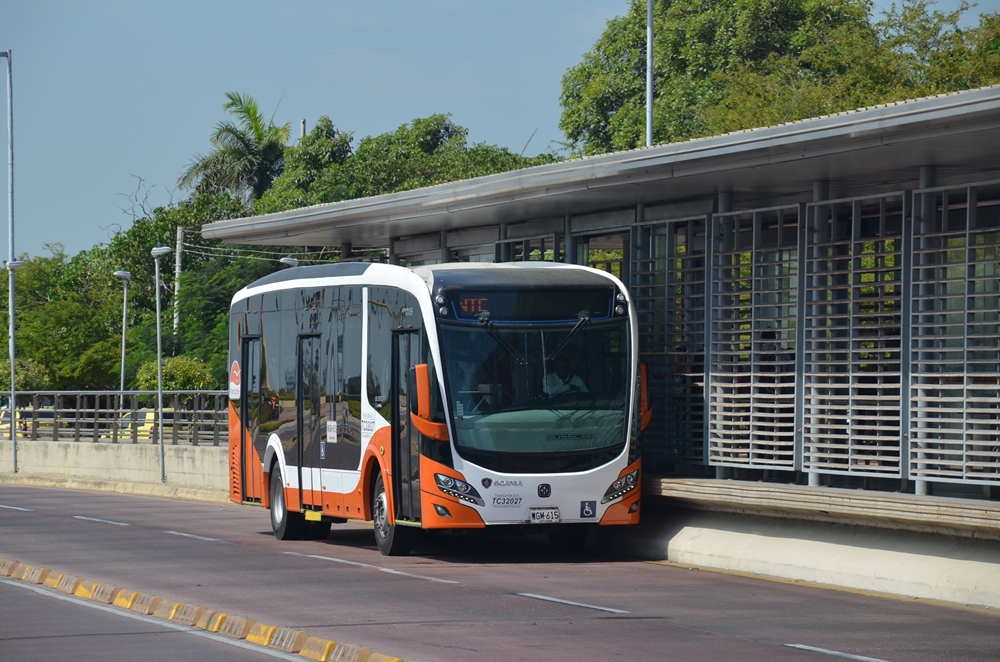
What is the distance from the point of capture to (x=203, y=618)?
1254cm

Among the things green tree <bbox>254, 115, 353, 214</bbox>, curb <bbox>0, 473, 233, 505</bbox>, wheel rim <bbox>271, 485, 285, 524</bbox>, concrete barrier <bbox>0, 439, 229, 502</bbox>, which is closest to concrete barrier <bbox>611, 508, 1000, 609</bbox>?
wheel rim <bbox>271, 485, 285, 524</bbox>

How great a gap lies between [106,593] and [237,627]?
283 centimetres

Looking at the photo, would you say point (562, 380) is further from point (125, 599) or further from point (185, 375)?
point (185, 375)

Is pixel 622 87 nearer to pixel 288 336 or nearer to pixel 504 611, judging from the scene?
pixel 288 336

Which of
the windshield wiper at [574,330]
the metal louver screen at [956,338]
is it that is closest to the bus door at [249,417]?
the windshield wiper at [574,330]

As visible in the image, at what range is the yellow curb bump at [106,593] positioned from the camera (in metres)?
14.2

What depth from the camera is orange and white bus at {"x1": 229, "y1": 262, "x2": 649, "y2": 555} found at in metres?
17.8

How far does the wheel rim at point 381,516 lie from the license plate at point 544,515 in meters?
2.00

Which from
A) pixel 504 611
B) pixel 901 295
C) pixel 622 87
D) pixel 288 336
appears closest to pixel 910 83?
pixel 622 87

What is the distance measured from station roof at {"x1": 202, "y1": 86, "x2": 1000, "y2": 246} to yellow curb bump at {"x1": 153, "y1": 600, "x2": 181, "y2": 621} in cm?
674

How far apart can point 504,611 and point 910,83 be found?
3763cm

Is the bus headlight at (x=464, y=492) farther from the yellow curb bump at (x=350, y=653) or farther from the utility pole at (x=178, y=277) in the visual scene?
the utility pole at (x=178, y=277)

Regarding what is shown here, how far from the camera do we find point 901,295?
1609 cm

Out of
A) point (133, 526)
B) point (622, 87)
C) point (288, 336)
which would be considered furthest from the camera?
point (622, 87)
